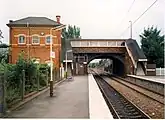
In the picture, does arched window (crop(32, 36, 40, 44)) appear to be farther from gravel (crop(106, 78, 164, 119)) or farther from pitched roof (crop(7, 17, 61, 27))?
gravel (crop(106, 78, 164, 119))

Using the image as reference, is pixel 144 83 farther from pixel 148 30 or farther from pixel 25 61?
pixel 148 30

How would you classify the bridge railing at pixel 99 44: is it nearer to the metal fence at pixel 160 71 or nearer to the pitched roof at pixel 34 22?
the metal fence at pixel 160 71

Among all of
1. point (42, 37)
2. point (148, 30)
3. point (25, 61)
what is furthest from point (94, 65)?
point (25, 61)

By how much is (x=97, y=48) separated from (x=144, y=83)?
1858 cm

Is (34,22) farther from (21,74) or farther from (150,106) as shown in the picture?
(150,106)

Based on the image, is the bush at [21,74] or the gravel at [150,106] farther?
the bush at [21,74]

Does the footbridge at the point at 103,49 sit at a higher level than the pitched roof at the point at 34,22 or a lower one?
lower

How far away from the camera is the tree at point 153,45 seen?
4430cm

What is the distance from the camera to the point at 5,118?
7.55m

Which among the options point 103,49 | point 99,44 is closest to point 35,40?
point 99,44

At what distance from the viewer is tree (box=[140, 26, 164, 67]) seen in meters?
44.3

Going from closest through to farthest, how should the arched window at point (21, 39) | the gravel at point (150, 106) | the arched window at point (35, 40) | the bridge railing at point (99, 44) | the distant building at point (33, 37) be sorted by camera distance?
the gravel at point (150, 106) < the arched window at point (21, 39) < the distant building at point (33, 37) < the arched window at point (35, 40) < the bridge railing at point (99, 44)


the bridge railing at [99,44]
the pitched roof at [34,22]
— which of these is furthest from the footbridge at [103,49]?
the pitched roof at [34,22]

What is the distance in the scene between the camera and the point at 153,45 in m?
44.6
